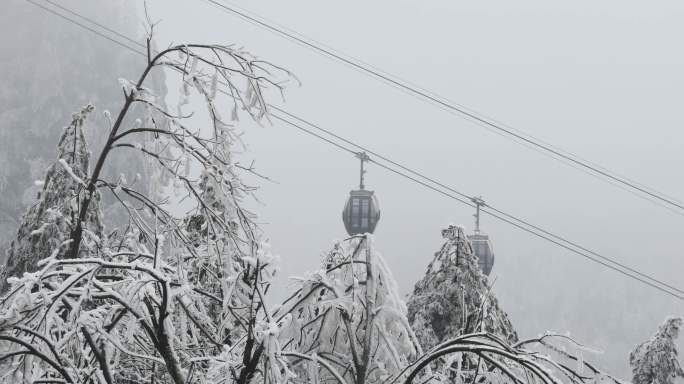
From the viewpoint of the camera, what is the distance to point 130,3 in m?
67.0

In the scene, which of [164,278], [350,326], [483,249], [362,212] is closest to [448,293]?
[350,326]

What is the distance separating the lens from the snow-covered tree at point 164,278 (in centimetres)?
256

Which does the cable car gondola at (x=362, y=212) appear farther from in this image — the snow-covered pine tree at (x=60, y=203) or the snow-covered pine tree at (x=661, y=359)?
the snow-covered pine tree at (x=60, y=203)

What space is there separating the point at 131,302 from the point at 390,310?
872 millimetres

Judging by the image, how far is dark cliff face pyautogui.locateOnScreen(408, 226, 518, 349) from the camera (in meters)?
9.62

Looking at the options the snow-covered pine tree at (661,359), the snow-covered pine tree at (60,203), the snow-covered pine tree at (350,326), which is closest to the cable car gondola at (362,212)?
the snow-covered pine tree at (661,359)

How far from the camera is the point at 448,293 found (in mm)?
9938

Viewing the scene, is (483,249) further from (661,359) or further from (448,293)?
(448,293)

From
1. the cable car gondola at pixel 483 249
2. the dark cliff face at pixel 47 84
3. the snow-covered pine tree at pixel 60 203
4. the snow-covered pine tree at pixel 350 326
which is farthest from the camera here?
the dark cliff face at pixel 47 84

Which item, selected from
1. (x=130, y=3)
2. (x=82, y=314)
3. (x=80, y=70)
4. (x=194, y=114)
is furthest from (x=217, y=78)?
(x=130, y=3)

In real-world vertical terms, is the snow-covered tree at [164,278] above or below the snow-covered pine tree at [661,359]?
below

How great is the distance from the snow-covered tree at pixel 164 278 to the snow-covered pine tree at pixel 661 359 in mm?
10506

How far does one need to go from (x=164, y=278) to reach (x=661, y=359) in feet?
40.6

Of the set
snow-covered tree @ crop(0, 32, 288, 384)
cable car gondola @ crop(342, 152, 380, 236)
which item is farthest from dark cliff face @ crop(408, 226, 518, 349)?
cable car gondola @ crop(342, 152, 380, 236)
